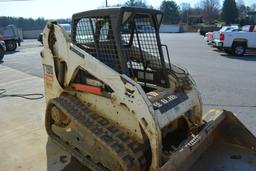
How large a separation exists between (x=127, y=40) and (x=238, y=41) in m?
12.1

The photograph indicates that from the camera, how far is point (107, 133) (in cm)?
329

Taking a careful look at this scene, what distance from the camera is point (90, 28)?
3.77 metres

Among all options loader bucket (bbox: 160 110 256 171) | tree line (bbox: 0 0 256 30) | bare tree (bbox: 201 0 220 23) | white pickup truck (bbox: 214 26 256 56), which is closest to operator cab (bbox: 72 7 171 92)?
loader bucket (bbox: 160 110 256 171)

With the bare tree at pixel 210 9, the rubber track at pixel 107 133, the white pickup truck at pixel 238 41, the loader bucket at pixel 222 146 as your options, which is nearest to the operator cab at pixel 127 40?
the rubber track at pixel 107 133

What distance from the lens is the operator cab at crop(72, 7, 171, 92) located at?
3.38 metres

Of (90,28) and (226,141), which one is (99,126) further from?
(226,141)

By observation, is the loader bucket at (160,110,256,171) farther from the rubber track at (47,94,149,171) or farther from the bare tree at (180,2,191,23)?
the bare tree at (180,2,191,23)

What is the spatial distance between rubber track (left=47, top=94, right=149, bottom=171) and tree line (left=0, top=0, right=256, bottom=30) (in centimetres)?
5905

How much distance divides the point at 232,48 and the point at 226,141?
1182cm

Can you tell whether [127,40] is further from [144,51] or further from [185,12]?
[185,12]

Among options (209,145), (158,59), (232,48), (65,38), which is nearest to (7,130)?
(65,38)

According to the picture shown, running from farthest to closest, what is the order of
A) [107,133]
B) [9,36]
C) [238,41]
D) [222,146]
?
1. [9,36]
2. [238,41]
3. [222,146]
4. [107,133]

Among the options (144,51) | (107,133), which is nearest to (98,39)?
(144,51)

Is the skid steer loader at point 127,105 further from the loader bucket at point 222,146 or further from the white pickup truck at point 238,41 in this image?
the white pickup truck at point 238,41
